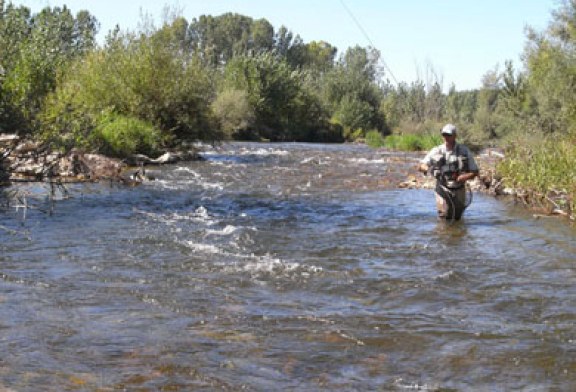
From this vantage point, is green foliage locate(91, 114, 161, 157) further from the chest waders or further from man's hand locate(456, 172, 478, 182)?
man's hand locate(456, 172, 478, 182)

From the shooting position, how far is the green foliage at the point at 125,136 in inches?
883

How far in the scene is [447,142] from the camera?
39.6ft

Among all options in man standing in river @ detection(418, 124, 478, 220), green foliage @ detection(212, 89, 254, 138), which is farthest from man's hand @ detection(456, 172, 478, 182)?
green foliage @ detection(212, 89, 254, 138)

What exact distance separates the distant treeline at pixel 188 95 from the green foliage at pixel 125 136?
0.17 feet

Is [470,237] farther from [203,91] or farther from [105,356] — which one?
[203,91]

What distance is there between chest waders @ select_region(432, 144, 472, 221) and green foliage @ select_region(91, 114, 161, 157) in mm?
12319

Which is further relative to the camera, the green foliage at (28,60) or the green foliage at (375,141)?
the green foliage at (375,141)

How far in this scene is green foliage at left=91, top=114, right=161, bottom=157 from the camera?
2242cm

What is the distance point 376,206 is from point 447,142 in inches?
135

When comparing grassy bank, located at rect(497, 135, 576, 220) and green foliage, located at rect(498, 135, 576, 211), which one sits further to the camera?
green foliage, located at rect(498, 135, 576, 211)

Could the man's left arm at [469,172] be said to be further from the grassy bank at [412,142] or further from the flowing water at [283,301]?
the grassy bank at [412,142]

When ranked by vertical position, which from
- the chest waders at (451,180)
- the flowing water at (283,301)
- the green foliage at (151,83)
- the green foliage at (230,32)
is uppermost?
the green foliage at (230,32)

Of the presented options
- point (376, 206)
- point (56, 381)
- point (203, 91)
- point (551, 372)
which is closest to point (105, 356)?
point (56, 381)

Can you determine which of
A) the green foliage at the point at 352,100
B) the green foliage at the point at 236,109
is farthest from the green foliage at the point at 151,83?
the green foliage at the point at 352,100
